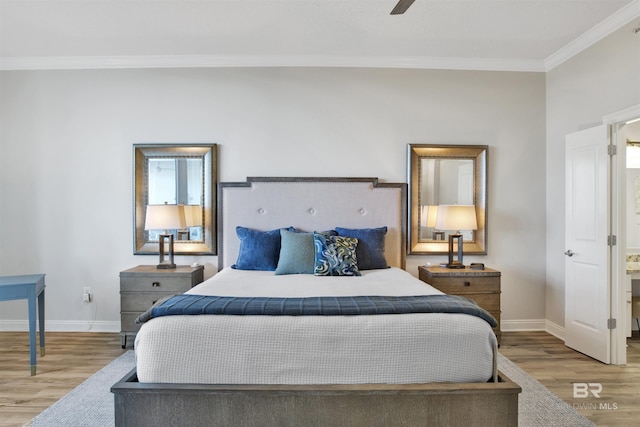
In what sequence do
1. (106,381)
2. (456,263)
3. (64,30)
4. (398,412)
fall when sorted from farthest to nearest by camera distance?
(456,263)
(64,30)
(106,381)
(398,412)

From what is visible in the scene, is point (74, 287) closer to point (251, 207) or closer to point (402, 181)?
point (251, 207)

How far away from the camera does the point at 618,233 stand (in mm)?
2953

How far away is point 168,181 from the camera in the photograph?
370cm

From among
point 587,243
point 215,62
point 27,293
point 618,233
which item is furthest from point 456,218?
point 27,293

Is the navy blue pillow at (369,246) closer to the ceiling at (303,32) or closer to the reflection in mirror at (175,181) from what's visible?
the reflection in mirror at (175,181)

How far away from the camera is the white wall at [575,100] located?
9.39 feet

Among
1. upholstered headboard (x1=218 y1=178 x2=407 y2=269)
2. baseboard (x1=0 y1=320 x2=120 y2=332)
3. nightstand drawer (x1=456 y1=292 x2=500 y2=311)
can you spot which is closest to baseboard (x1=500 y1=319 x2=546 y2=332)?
nightstand drawer (x1=456 y1=292 x2=500 y2=311)

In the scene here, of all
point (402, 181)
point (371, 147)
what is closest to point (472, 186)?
point (402, 181)

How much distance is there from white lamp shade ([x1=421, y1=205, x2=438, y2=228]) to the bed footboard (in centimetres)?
214

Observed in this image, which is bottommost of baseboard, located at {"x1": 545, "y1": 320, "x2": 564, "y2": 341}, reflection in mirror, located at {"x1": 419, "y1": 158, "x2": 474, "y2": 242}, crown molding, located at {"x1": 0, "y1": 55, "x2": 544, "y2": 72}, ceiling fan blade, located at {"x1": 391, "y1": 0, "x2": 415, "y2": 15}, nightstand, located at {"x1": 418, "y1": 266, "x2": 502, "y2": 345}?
baseboard, located at {"x1": 545, "y1": 320, "x2": 564, "y2": 341}

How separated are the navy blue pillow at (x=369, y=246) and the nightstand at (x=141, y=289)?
60.5 inches

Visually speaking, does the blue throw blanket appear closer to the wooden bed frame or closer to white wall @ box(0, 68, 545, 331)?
the wooden bed frame

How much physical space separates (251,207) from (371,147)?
1372mm

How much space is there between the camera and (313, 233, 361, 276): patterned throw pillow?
2.97 metres
